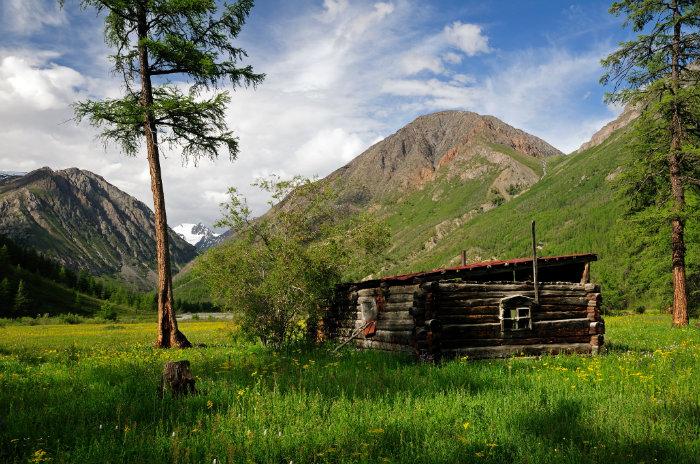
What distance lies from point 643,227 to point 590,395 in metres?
20.3

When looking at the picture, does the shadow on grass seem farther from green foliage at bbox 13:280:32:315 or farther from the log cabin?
green foliage at bbox 13:280:32:315

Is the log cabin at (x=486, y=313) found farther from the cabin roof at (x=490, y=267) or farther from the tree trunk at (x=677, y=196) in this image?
the tree trunk at (x=677, y=196)

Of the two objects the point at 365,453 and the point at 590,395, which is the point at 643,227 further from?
the point at 365,453

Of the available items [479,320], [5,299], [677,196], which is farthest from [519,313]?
[5,299]

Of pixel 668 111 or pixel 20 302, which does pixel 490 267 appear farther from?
pixel 20 302

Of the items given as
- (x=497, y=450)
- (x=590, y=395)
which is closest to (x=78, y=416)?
(x=497, y=450)

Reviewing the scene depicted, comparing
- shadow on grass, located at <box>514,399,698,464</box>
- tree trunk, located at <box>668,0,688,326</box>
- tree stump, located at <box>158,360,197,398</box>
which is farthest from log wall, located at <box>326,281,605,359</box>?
tree trunk, located at <box>668,0,688,326</box>

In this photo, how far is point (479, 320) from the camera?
13.9 meters

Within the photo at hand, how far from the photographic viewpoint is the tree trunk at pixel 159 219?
16625mm

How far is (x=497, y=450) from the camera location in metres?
5.21

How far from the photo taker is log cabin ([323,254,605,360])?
43.9 ft

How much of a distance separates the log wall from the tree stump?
23.5 ft

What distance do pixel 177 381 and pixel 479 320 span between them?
9.44m

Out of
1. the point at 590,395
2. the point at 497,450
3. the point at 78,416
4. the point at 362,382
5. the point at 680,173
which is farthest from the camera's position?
the point at 680,173
